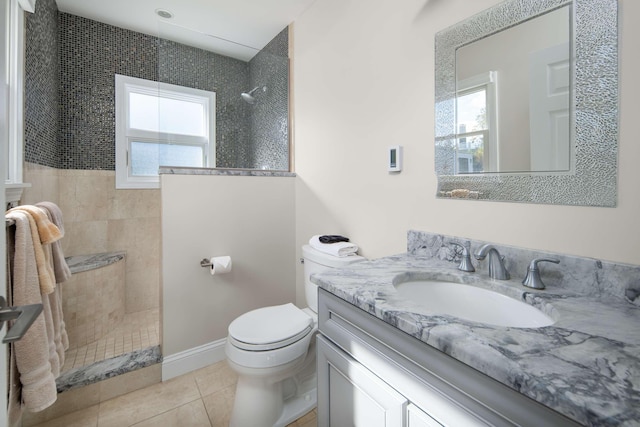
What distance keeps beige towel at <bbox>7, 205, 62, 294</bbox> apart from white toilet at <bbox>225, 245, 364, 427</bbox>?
2.46 feet

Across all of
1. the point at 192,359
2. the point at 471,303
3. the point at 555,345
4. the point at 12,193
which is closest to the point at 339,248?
the point at 471,303

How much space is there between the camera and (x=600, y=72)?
0.83m

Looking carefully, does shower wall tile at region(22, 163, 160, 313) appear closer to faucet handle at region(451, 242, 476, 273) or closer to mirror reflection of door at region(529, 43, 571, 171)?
faucet handle at region(451, 242, 476, 273)

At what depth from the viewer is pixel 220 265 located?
187 centimetres

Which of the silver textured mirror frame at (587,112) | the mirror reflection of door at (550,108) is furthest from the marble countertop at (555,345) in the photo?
the mirror reflection of door at (550,108)

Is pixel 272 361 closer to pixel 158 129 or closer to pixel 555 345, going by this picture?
pixel 555 345

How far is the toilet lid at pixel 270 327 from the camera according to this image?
52.1 inches

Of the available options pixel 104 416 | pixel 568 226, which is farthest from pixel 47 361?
pixel 568 226

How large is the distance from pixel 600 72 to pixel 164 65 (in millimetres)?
2375

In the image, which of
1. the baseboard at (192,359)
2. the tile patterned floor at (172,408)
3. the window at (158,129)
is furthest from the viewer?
the window at (158,129)

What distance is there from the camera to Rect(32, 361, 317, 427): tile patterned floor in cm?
147

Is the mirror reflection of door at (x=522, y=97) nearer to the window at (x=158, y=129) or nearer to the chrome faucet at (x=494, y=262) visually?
the chrome faucet at (x=494, y=262)

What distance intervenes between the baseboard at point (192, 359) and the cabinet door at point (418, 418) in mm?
1650

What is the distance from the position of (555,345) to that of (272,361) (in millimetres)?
1094
